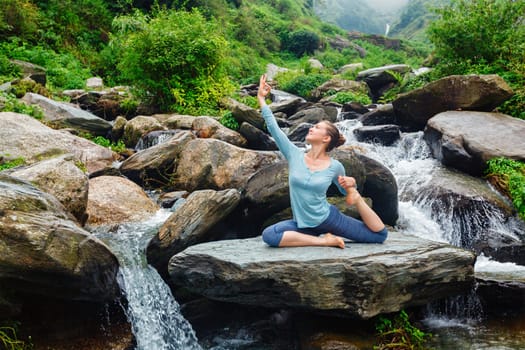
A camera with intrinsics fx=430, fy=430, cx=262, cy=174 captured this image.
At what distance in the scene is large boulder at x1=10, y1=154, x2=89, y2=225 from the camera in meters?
6.60

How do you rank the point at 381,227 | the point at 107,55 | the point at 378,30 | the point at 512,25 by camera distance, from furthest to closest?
1. the point at 378,30
2. the point at 107,55
3. the point at 512,25
4. the point at 381,227

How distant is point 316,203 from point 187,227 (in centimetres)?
199

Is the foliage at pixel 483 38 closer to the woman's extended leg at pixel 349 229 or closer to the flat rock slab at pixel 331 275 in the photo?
the flat rock slab at pixel 331 275

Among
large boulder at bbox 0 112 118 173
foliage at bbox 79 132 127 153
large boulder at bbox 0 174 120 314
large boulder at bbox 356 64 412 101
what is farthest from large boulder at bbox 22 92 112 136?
large boulder at bbox 356 64 412 101

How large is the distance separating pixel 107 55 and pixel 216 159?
1538 centimetres

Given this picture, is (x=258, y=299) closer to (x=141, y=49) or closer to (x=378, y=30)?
(x=141, y=49)

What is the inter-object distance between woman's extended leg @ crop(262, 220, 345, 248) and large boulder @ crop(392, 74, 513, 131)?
803cm

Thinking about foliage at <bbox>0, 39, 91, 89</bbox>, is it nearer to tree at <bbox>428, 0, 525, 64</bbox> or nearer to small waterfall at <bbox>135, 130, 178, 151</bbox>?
small waterfall at <bbox>135, 130, 178, 151</bbox>

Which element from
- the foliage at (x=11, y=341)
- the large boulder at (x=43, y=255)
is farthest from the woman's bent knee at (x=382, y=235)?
the foliage at (x=11, y=341)

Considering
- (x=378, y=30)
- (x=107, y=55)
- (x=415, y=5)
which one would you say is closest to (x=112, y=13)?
(x=107, y=55)

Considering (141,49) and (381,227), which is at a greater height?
(141,49)

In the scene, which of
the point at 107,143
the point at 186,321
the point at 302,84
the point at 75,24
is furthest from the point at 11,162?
A: the point at 302,84

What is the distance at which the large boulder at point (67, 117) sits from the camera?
12.0 metres

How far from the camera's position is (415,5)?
106 m
